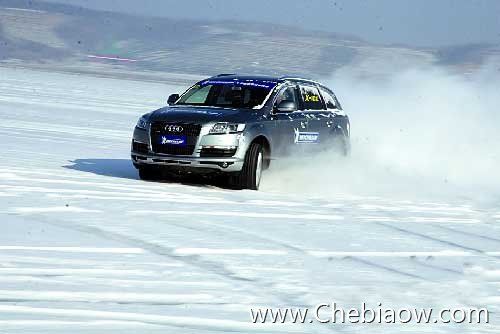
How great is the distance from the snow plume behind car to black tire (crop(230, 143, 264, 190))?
2.35 feet

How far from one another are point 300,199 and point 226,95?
239cm

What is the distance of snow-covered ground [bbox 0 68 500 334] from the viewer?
322 inches

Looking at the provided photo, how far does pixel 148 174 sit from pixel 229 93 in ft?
5.27

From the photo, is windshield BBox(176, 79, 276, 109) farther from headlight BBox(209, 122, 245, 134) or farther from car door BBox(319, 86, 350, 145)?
car door BBox(319, 86, 350, 145)

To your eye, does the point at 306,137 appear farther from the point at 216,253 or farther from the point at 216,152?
the point at 216,253

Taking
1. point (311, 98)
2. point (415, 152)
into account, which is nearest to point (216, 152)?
point (311, 98)

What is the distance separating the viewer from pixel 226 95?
17.7m

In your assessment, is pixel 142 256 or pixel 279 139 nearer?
pixel 142 256

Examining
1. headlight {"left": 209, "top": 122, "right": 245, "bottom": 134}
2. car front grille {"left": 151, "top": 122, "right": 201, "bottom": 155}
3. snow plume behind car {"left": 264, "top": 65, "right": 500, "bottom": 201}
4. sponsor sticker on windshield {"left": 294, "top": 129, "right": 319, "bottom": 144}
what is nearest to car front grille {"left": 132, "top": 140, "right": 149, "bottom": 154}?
car front grille {"left": 151, "top": 122, "right": 201, "bottom": 155}

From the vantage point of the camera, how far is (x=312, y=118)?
18.2 meters

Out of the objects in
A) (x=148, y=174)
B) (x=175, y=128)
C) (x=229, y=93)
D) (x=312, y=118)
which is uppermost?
(x=229, y=93)

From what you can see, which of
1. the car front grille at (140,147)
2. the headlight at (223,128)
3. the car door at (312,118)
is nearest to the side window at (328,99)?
the car door at (312,118)

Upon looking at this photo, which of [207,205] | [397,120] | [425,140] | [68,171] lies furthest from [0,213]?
[397,120]

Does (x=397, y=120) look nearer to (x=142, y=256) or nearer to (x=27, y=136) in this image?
(x=27, y=136)
